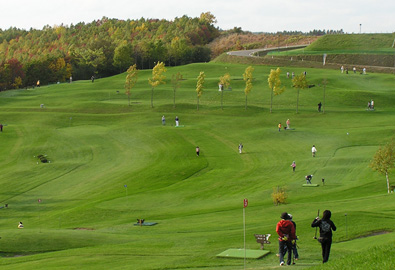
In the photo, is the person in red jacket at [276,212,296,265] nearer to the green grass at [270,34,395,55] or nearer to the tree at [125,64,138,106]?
the tree at [125,64,138,106]

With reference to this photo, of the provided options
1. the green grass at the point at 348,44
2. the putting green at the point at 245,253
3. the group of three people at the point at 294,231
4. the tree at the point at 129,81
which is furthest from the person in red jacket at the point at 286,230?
the green grass at the point at 348,44

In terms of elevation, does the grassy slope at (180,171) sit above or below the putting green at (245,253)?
below

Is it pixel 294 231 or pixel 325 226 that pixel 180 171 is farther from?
pixel 325 226

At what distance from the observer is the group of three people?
870 inches

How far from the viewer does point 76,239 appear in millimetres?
36656

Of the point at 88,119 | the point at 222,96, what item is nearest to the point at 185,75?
the point at 222,96

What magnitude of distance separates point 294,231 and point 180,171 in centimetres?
4407

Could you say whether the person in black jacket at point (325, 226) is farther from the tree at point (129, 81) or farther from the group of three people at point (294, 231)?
the tree at point (129, 81)

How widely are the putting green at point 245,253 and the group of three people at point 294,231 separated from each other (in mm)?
3158

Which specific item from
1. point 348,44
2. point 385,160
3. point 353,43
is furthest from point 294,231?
point 353,43

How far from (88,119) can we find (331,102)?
40006mm

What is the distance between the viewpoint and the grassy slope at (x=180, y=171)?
32812 millimetres

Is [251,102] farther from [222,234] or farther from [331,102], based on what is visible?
[222,234]

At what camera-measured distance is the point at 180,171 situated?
66750mm
